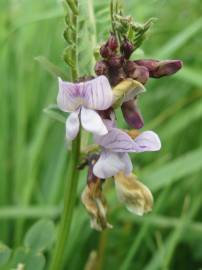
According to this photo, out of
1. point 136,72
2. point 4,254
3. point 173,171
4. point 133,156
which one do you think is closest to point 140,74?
point 136,72

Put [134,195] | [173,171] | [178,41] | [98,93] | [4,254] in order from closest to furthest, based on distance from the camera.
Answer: [98,93] → [134,195] → [4,254] → [173,171] → [178,41]

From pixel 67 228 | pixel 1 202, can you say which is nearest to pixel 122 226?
pixel 1 202

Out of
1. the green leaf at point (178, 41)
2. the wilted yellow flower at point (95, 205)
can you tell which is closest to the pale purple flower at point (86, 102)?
the wilted yellow flower at point (95, 205)

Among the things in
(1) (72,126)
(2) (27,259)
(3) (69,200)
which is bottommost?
(2) (27,259)

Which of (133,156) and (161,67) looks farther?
(133,156)

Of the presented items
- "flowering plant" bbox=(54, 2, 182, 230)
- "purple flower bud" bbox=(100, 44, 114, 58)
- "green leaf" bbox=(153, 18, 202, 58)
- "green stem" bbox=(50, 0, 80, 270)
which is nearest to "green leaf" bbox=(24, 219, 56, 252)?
"green stem" bbox=(50, 0, 80, 270)

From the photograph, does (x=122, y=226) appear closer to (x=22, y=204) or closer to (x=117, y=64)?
(x=22, y=204)

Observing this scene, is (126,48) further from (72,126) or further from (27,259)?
(27,259)

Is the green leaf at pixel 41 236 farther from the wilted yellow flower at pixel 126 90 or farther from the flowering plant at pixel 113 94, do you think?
the wilted yellow flower at pixel 126 90

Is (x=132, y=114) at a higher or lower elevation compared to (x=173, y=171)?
higher
